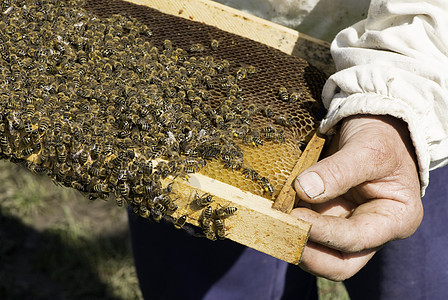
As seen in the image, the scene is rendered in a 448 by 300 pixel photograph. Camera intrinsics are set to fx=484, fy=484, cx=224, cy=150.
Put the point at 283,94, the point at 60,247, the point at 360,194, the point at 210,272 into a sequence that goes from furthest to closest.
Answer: the point at 60,247 < the point at 210,272 < the point at 283,94 < the point at 360,194

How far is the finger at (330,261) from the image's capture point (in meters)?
3.20

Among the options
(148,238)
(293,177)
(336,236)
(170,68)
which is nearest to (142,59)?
(170,68)

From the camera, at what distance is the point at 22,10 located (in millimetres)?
3963

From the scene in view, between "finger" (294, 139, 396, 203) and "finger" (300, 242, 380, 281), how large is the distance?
45 centimetres

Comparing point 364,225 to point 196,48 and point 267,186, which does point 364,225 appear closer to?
point 267,186

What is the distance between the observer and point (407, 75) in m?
3.22

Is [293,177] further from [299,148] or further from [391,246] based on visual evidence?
[391,246]

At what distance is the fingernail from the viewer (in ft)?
9.40

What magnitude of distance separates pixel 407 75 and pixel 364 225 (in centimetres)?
104

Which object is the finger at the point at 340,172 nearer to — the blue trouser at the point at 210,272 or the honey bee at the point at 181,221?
the honey bee at the point at 181,221

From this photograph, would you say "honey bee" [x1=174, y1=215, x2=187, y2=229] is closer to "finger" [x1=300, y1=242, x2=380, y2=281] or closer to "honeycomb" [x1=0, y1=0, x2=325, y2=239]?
"honeycomb" [x1=0, y1=0, x2=325, y2=239]

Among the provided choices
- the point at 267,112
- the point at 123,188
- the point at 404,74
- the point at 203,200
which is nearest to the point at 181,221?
the point at 203,200

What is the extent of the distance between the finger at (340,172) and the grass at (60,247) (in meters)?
4.64

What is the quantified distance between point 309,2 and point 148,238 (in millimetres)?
3061
